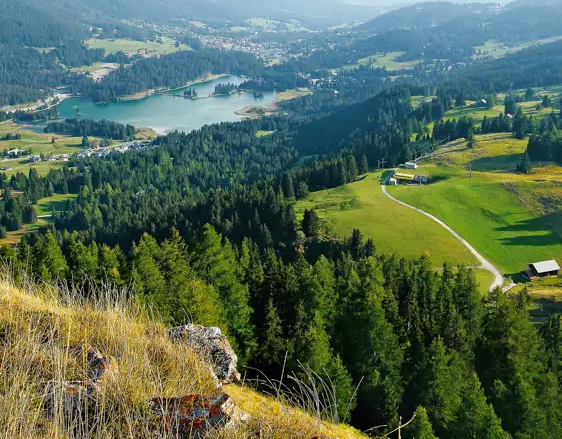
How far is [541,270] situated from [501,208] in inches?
864

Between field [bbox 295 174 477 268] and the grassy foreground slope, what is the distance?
210 ft

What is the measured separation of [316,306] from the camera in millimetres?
32812

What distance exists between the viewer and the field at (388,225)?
73.1 meters

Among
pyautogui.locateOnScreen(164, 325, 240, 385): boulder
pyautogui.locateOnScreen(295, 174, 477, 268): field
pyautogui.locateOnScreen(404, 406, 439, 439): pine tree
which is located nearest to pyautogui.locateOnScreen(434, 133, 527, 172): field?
pyautogui.locateOnScreen(295, 174, 477, 268): field

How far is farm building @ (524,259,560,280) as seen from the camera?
226 ft

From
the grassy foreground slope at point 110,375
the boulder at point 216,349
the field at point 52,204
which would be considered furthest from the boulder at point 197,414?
the field at point 52,204

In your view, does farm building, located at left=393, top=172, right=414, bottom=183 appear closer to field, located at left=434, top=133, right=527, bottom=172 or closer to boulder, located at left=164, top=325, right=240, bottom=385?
field, located at left=434, top=133, right=527, bottom=172

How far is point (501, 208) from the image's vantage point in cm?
8856

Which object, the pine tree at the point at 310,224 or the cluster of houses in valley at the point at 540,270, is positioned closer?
the cluster of houses in valley at the point at 540,270

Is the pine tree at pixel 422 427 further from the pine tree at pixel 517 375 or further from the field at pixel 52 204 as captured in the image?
the field at pixel 52 204

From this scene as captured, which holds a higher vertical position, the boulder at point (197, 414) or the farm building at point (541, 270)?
the boulder at point (197, 414)

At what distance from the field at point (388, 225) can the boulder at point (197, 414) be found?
6559 centimetres

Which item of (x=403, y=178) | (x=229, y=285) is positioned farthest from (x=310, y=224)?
(x=229, y=285)

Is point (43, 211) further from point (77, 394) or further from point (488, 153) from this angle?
point (77, 394)
